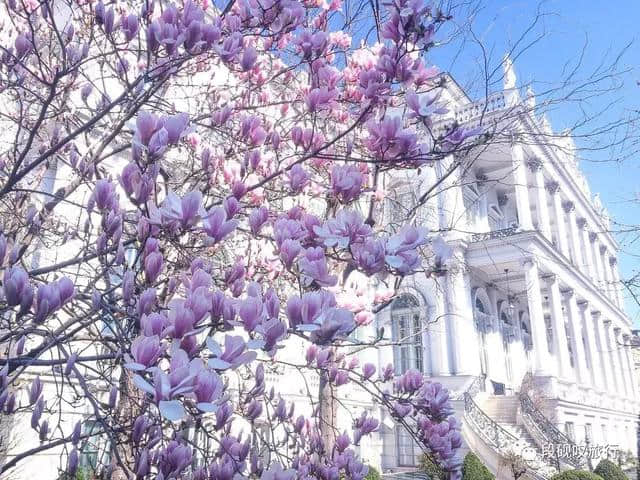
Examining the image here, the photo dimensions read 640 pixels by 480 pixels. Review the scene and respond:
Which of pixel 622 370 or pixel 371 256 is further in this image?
pixel 622 370

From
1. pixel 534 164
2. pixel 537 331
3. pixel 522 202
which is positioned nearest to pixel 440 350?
pixel 537 331

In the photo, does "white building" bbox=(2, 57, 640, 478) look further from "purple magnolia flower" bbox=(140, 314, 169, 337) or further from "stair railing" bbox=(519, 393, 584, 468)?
"purple magnolia flower" bbox=(140, 314, 169, 337)

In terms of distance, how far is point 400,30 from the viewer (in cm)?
214

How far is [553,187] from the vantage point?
901 inches

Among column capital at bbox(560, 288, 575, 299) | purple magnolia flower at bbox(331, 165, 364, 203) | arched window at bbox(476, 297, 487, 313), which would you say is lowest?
purple magnolia flower at bbox(331, 165, 364, 203)

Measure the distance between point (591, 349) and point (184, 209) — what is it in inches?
982

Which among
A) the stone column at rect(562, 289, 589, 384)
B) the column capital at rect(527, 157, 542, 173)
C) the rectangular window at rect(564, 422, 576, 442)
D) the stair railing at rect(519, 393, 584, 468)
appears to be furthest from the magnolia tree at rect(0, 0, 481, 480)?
the stone column at rect(562, 289, 589, 384)

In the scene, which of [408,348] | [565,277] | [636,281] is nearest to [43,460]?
[636,281]

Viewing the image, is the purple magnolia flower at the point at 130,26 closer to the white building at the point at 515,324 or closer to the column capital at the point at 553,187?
the white building at the point at 515,324

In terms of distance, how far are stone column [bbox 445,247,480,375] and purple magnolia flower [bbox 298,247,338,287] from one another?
1601 cm

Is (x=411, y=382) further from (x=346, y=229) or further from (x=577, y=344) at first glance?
(x=577, y=344)

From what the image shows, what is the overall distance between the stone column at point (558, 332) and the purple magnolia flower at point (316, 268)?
62.7 feet

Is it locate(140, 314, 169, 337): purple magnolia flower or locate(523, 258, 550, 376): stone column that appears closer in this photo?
locate(140, 314, 169, 337): purple magnolia flower

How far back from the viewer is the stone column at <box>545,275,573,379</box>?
725 inches
